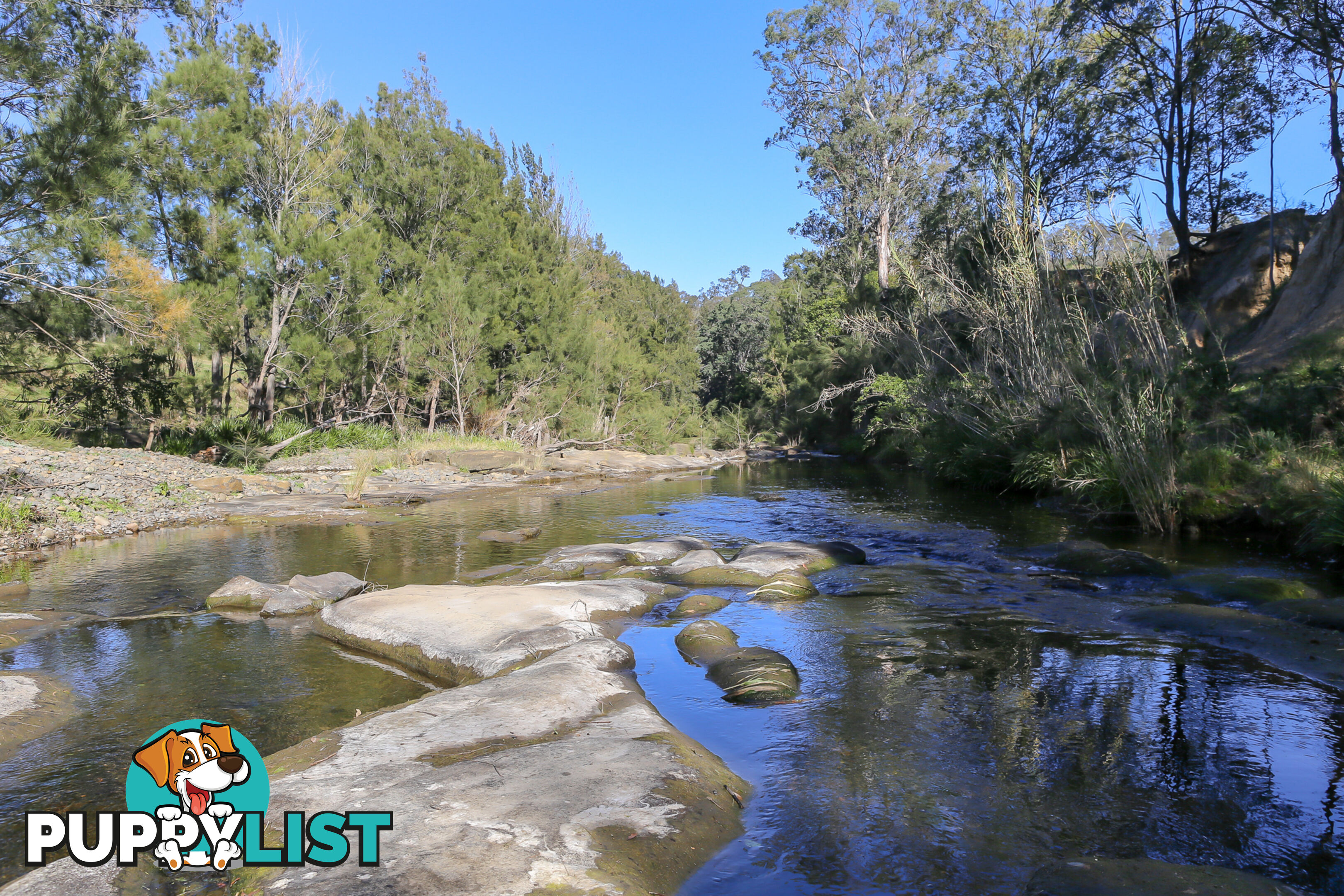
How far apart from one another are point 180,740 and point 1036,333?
14.9 meters

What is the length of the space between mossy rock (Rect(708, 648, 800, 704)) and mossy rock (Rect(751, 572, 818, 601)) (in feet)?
7.17

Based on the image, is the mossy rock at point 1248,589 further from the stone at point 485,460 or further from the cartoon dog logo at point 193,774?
the stone at point 485,460

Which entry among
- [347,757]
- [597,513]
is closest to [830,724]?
[347,757]

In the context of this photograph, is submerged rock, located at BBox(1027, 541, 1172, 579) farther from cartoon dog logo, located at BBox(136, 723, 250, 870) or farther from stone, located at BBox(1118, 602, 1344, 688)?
cartoon dog logo, located at BBox(136, 723, 250, 870)

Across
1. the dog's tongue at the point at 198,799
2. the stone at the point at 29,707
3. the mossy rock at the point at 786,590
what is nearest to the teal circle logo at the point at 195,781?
the dog's tongue at the point at 198,799

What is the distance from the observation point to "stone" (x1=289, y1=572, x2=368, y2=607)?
27.3 ft

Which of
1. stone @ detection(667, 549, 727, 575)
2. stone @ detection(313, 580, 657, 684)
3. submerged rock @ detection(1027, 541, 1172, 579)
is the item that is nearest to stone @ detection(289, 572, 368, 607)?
stone @ detection(313, 580, 657, 684)

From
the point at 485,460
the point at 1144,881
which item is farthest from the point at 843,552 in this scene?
the point at 485,460

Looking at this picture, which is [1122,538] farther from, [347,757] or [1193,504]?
[347,757]

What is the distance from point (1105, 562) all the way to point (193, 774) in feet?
29.9

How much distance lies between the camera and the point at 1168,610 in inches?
Answer: 286

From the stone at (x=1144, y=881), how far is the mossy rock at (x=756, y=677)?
2.46 meters

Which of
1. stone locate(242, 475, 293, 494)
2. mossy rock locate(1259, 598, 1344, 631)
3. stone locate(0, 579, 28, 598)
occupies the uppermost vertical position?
stone locate(242, 475, 293, 494)

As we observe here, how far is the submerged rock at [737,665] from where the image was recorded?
5.60m
